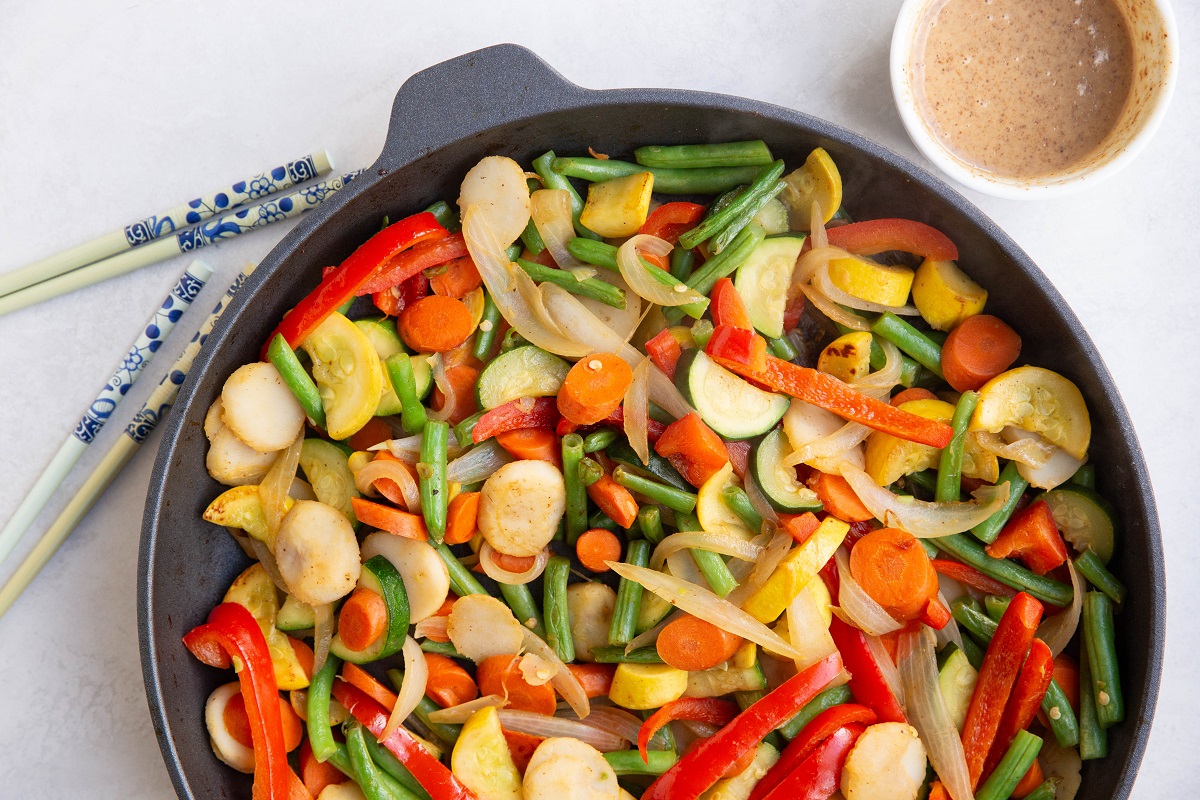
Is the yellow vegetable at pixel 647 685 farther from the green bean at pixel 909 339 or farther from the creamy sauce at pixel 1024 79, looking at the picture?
the creamy sauce at pixel 1024 79

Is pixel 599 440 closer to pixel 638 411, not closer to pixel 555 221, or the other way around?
pixel 638 411

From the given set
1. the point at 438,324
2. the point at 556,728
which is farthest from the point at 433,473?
the point at 556,728

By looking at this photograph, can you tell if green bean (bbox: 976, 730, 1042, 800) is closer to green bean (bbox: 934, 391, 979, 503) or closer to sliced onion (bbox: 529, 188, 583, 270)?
green bean (bbox: 934, 391, 979, 503)

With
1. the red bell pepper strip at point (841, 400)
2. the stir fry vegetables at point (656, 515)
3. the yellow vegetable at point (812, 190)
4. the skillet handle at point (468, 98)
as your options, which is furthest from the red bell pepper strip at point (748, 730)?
the skillet handle at point (468, 98)

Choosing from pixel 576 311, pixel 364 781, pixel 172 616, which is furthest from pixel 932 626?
pixel 172 616

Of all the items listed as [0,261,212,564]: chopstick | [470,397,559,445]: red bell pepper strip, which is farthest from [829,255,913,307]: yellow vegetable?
[0,261,212,564]: chopstick

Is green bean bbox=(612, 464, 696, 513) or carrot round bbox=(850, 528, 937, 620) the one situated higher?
green bean bbox=(612, 464, 696, 513)
